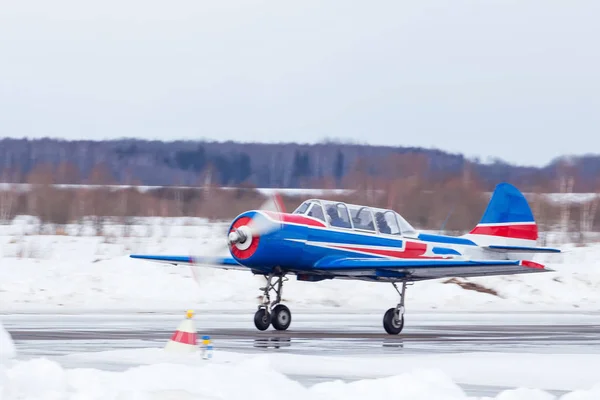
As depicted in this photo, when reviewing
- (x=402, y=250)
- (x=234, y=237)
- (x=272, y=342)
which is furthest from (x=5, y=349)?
(x=402, y=250)

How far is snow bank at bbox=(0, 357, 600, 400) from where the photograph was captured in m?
7.01

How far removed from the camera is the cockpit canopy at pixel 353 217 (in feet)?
56.9

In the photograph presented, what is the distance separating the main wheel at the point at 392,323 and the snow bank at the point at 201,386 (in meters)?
8.60

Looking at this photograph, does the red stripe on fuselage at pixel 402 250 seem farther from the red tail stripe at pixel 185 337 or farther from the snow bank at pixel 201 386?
the snow bank at pixel 201 386

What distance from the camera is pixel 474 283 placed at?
93.3 ft

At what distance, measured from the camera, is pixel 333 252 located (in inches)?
680

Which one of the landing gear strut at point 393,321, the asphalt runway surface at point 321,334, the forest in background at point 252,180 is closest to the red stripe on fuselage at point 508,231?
the asphalt runway surface at point 321,334

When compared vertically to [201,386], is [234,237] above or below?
above

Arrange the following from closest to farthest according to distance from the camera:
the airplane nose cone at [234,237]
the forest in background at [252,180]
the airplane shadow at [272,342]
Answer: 1. the airplane shadow at [272,342]
2. the airplane nose cone at [234,237]
3. the forest in background at [252,180]

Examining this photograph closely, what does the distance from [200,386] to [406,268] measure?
→ 30.8 ft

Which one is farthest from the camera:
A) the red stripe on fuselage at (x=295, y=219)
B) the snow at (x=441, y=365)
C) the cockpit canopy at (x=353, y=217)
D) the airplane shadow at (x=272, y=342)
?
the cockpit canopy at (x=353, y=217)

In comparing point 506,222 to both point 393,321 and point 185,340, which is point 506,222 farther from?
point 185,340

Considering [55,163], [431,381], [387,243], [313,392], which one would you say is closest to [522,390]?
[431,381]

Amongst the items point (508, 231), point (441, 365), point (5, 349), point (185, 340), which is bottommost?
point (441, 365)
